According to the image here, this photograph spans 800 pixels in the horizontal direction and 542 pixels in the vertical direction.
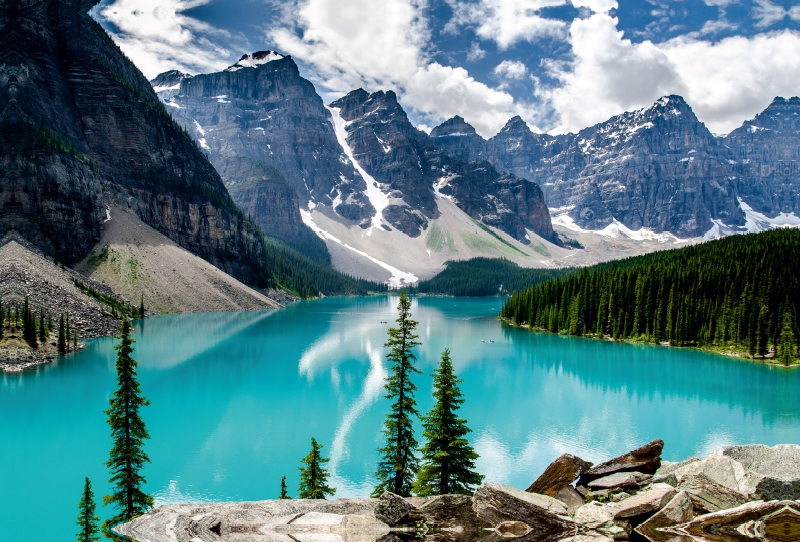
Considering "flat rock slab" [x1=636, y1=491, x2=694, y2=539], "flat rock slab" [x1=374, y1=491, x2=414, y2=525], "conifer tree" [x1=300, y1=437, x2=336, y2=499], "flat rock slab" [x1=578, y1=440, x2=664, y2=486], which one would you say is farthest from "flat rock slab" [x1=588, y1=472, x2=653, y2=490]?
"conifer tree" [x1=300, y1=437, x2=336, y2=499]

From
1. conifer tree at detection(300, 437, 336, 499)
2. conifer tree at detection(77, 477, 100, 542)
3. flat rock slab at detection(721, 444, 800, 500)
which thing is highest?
flat rock slab at detection(721, 444, 800, 500)

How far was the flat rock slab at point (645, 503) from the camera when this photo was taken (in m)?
9.88

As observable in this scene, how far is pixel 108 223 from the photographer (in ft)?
395

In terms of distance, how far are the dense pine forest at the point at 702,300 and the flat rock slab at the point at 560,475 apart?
60.0 metres

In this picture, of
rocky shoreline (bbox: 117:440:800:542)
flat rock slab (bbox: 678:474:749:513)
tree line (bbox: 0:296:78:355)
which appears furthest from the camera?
→ tree line (bbox: 0:296:78:355)

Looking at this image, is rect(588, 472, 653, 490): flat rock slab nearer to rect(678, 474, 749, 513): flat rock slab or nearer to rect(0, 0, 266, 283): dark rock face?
rect(678, 474, 749, 513): flat rock slab

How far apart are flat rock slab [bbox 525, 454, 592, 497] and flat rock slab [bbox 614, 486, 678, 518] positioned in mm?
2329

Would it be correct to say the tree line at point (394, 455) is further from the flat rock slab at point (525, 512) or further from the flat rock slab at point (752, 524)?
the flat rock slab at point (752, 524)

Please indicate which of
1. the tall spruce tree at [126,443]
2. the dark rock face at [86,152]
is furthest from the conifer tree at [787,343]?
the dark rock face at [86,152]

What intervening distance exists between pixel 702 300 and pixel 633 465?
7217cm

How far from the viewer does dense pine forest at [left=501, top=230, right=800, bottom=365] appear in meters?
64.6

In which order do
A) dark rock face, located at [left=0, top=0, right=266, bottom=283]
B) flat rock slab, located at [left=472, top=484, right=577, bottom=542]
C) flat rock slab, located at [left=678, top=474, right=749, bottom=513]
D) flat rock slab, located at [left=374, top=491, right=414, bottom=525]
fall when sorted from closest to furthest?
flat rock slab, located at [left=472, top=484, right=577, bottom=542], flat rock slab, located at [left=678, top=474, right=749, bottom=513], flat rock slab, located at [left=374, top=491, right=414, bottom=525], dark rock face, located at [left=0, top=0, right=266, bottom=283]

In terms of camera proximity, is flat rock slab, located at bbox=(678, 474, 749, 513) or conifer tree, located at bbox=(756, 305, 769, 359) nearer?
flat rock slab, located at bbox=(678, 474, 749, 513)

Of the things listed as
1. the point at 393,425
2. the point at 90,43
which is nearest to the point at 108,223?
the point at 90,43
